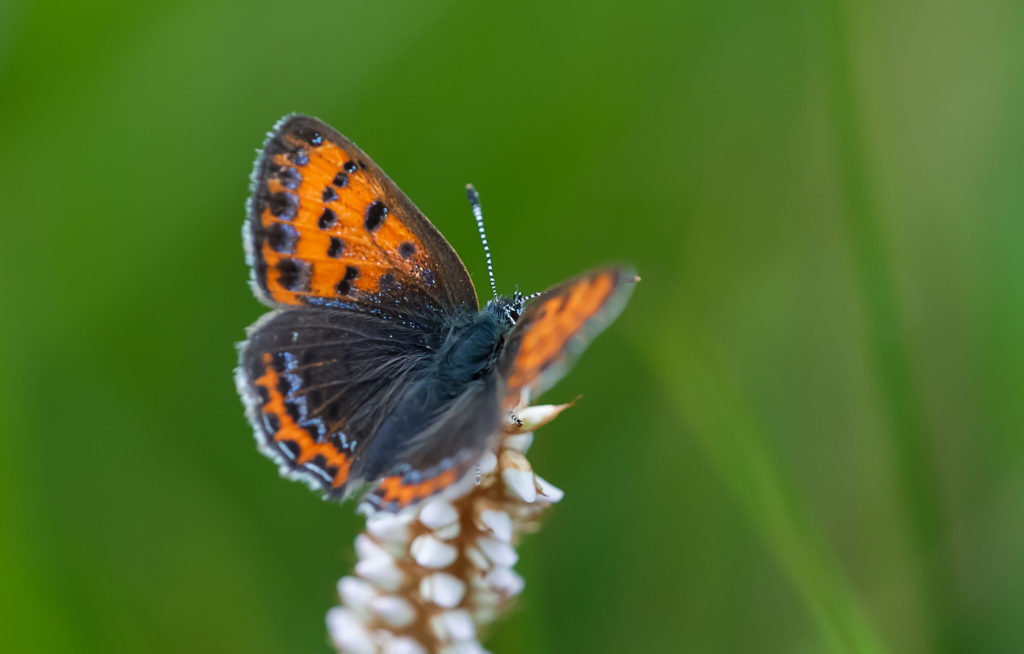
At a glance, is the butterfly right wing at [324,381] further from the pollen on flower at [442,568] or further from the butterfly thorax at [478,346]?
the pollen on flower at [442,568]

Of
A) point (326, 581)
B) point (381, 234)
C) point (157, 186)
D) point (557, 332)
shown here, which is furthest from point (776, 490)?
point (157, 186)

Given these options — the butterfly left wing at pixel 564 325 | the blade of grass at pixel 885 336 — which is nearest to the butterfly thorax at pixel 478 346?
the butterfly left wing at pixel 564 325

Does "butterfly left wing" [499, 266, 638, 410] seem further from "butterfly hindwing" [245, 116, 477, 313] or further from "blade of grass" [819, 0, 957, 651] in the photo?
"blade of grass" [819, 0, 957, 651]

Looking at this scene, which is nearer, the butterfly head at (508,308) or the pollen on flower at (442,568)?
the pollen on flower at (442,568)

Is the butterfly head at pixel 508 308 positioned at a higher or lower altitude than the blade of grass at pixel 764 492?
higher

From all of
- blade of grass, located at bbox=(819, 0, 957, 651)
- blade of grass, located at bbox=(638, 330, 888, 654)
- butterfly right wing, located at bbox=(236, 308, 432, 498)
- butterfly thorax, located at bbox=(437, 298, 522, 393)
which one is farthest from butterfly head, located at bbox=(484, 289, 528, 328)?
blade of grass, located at bbox=(819, 0, 957, 651)

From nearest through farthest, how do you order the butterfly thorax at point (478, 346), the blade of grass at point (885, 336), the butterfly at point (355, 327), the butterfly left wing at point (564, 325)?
the butterfly left wing at point (564, 325) → the butterfly at point (355, 327) → the blade of grass at point (885, 336) → the butterfly thorax at point (478, 346)
